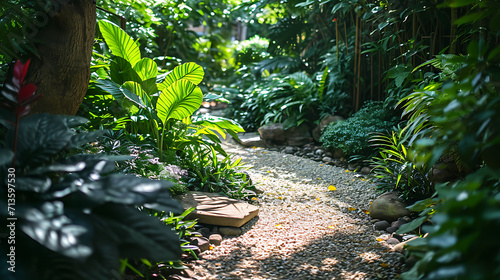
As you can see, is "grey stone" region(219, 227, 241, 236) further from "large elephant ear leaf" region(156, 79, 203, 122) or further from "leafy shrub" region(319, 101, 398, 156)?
"leafy shrub" region(319, 101, 398, 156)

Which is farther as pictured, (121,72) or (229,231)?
(121,72)

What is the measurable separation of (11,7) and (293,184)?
2988mm

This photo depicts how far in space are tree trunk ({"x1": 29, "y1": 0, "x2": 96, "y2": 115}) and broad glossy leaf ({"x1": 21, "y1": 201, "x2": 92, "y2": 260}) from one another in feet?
4.33

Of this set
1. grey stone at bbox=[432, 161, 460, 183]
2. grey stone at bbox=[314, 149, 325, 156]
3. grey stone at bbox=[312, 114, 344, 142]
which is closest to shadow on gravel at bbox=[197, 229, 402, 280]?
grey stone at bbox=[432, 161, 460, 183]

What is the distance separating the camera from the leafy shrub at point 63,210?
1.39 metres

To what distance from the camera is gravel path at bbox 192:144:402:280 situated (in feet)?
7.66

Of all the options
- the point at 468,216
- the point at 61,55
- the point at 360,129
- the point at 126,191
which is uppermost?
the point at 61,55

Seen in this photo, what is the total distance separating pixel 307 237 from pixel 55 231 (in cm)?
196

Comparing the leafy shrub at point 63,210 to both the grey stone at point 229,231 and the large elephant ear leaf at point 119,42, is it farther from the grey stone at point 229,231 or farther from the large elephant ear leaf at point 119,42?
the large elephant ear leaf at point 119,42

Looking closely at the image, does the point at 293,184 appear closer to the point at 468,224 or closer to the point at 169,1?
the point at 468,224

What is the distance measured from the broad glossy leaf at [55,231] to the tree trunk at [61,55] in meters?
1.32

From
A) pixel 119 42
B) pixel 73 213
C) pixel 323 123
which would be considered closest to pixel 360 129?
pixel 323 123

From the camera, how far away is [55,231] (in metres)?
1.34

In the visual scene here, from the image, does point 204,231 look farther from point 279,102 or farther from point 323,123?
point 279,102
